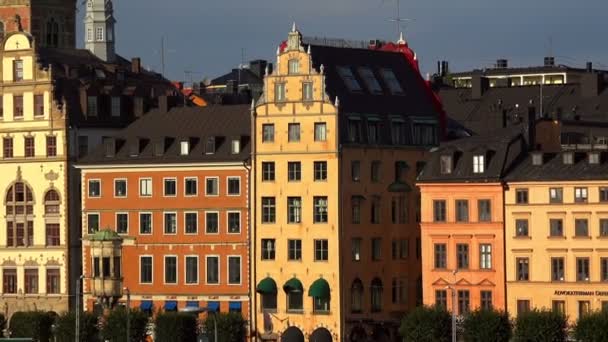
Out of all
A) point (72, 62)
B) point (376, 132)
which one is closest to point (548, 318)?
point (376, 132)

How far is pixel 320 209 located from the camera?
162 m

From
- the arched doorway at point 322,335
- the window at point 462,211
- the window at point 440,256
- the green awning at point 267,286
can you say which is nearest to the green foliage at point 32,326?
the green awning at point 267,286

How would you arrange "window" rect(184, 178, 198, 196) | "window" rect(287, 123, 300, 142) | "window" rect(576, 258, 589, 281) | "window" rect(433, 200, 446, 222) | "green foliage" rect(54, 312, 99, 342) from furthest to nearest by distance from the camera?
"window" rect(184, 178, 198, 196), "window" rect(287, 123, 300, 142), "green foliage" rect(54, 312, 99, 342), "window" rect(433, 200, 446, 222), "window" rect(576, 258, 589, 281)

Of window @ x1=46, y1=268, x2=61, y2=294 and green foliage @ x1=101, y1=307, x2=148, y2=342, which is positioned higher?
window @ x1=46, y1=268, x2=61, y2=294

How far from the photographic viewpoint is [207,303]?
543 ft

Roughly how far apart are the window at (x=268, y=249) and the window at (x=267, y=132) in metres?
5.99

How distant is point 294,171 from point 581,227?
18.2 metres

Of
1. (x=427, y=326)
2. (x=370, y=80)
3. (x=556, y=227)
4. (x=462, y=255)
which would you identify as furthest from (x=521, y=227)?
(x=370, y=80)

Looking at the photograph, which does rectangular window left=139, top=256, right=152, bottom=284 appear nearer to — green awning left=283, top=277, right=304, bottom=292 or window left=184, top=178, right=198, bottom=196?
window left=184, top=178, right=198, bottom=196

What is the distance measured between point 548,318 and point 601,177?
374 inches

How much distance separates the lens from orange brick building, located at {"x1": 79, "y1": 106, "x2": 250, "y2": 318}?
542ft

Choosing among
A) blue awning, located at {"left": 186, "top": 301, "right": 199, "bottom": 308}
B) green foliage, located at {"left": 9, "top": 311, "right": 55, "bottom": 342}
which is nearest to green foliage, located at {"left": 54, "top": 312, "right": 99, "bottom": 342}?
green foliage, located at {"left": 9, "top": 311, "right": 55, "bottom": 342}

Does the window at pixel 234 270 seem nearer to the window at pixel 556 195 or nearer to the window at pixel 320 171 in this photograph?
the window at pixel 320 171

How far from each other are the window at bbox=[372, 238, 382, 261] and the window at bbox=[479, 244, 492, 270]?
7393 millimetres
